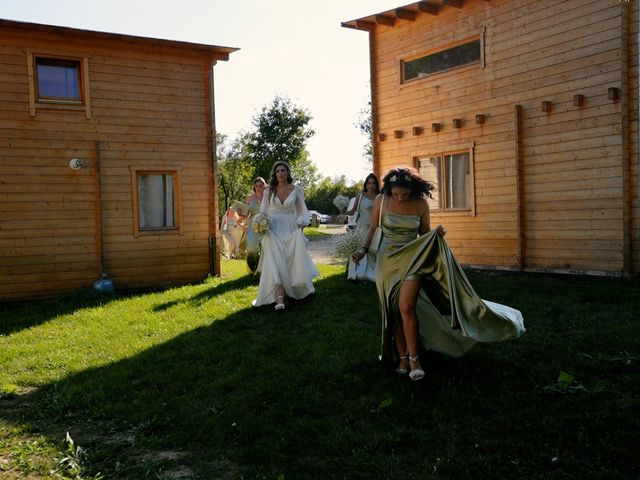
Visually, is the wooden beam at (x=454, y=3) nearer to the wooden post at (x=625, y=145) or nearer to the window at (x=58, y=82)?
the wooden post at (x=625, y=145)

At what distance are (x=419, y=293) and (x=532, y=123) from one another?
7.79 meters

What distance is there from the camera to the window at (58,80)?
12750 millimetres

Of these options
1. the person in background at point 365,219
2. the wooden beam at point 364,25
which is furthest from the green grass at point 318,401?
the wooden beam at point 364,25

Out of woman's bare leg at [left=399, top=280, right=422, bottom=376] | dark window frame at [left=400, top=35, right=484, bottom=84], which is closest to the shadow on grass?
woman's bare leg at [left=399, top=280, right=422, bottom=376]

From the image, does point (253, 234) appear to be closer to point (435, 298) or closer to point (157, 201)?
point (157, 201)

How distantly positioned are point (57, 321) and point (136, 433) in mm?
5549

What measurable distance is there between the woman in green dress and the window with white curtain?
29.5 feet

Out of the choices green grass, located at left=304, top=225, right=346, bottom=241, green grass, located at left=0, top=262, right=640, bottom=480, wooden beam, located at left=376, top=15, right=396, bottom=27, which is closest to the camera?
green grass, located at left=0, top=262, right=640, bottom=480

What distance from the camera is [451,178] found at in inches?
563

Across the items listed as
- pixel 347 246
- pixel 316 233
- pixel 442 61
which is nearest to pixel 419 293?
pixel 347 246

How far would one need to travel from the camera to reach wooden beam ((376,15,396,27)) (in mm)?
14827

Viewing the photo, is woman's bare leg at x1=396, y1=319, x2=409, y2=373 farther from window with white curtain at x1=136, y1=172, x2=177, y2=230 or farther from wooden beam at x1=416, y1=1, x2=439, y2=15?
wooden beam at x1=416, y1=1, x2=439, y2=15

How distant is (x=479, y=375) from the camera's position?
5523 mm

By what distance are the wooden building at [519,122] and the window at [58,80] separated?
22.1 ft
